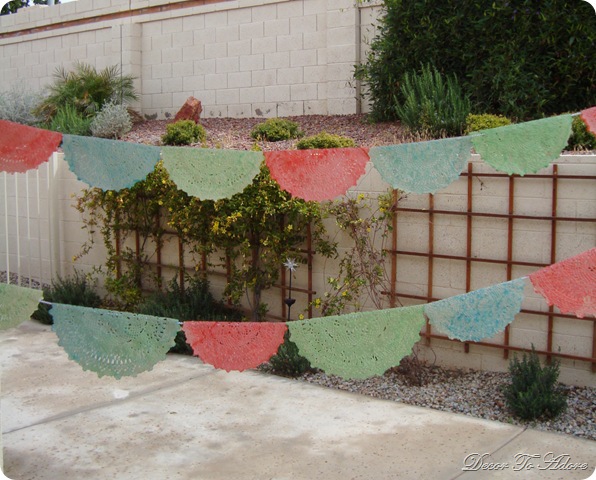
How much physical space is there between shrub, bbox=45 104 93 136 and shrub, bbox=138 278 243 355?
11.1ft

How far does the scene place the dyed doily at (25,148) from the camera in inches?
144

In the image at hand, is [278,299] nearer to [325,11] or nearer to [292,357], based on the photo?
[292,357]

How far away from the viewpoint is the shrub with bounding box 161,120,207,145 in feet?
29.0

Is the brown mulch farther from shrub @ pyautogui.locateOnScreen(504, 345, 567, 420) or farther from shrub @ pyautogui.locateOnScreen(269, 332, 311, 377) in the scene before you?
shrub @ pyautogui.locateOnScreen(504, 345, 567, 420)

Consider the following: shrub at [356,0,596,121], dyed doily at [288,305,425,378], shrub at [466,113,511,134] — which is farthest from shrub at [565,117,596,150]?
dyed doily at [288,305,425,378]

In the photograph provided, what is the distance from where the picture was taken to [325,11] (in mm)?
9969

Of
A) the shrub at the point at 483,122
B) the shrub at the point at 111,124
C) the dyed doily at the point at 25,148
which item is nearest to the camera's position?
the dyed doily at the point at 25,148

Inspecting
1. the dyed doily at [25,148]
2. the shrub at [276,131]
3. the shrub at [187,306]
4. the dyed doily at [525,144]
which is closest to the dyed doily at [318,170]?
the dyed doily at [525,144]

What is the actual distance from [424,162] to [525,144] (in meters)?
0.44

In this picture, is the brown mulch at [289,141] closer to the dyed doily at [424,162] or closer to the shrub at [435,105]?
the shrub at [435,105]

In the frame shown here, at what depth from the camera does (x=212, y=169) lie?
3561 mm

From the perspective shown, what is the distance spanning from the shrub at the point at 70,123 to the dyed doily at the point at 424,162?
6891 millimetres

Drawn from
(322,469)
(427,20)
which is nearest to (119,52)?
(427,20)

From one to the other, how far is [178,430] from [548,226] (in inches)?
112
